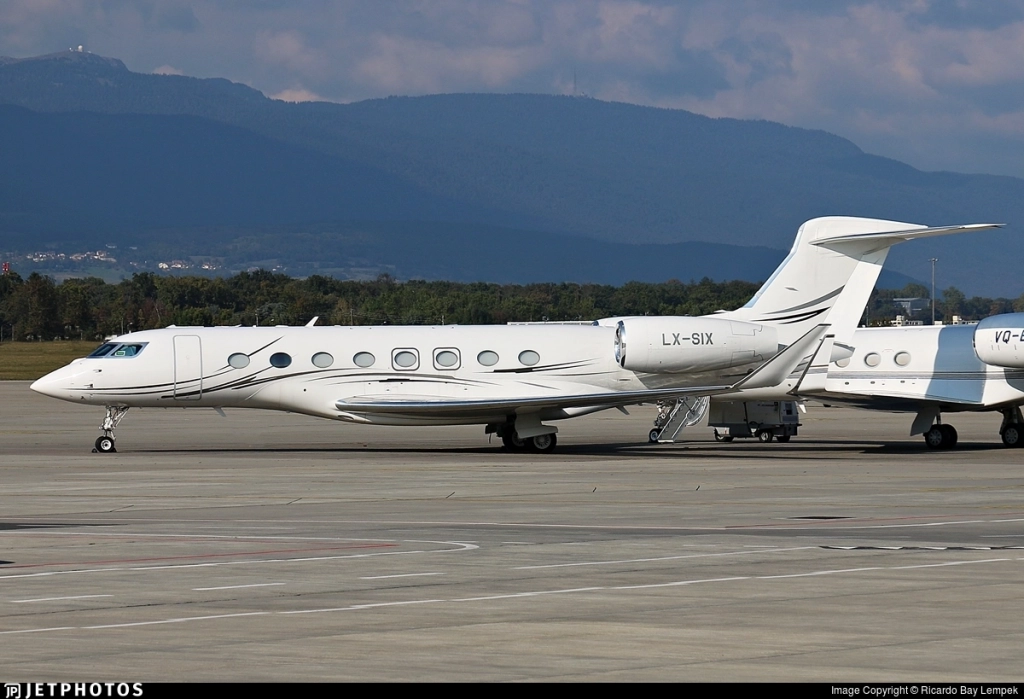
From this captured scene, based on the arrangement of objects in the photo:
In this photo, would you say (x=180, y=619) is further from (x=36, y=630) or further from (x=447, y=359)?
(x=447, y=359)

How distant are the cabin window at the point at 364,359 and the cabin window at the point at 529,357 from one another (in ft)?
11.8

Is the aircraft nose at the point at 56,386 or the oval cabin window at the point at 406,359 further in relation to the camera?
the oval cabin window at the point at 406,359

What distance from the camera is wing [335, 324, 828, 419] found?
36.2m

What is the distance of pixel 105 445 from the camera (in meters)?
37.1

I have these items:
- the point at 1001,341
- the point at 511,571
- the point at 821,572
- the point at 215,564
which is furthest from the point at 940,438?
the point at 215,564

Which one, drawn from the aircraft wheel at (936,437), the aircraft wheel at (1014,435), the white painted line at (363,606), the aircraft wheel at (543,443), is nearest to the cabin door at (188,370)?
the aircraft wheel at (543,443)

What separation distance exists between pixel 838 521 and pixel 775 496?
4160 mm

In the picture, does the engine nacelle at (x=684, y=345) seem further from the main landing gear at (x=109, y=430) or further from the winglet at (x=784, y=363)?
the main landing gear at (x=109, y=430)

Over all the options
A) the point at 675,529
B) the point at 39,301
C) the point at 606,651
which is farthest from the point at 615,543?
the point at 39,301

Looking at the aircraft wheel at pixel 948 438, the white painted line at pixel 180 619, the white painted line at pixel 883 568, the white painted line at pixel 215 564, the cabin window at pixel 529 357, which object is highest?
the cabin window at pixel 529 357

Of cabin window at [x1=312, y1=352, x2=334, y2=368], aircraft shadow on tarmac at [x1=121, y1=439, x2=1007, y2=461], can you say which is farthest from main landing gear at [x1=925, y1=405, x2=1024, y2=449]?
cabin window at [x1=312, y1=352, x2=334, y2=368]

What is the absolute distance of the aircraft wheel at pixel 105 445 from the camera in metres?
37.0

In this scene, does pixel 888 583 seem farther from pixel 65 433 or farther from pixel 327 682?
pixel 65 433

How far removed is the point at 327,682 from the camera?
32.7ft
